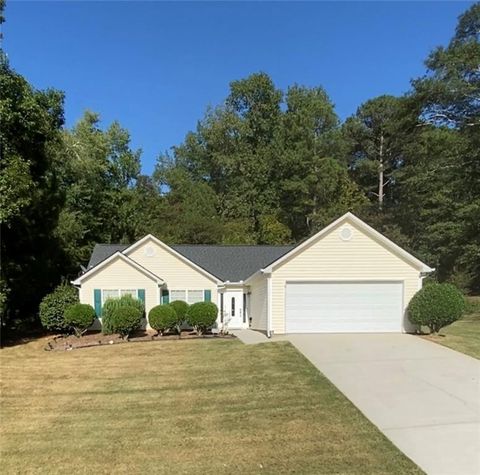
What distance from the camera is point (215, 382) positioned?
35.7ft

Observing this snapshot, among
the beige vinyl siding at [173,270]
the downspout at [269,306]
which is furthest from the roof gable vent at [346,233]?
the beige vinyl siding at [173,270]

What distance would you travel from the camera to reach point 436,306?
17.4 meters

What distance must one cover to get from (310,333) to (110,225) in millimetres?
23216

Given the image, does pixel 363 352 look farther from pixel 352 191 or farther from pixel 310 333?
pixel 352 191

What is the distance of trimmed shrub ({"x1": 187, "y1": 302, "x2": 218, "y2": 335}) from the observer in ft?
66.1

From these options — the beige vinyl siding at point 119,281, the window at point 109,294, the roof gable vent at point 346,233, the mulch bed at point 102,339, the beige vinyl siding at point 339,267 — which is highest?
the roof gable vent at point 346,233

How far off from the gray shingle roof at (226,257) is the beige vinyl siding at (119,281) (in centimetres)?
248

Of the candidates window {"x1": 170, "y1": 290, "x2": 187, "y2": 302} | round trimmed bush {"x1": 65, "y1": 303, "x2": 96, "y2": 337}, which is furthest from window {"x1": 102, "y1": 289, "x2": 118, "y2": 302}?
window {"x1": 170, "y1": 290, "x2": 187, "y2": 302}

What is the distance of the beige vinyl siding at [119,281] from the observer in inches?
885

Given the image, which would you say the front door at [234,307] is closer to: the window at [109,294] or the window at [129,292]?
the window at [129,292]

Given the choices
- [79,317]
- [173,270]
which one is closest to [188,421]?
[79,317]

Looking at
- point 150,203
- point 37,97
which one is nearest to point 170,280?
point 37,97

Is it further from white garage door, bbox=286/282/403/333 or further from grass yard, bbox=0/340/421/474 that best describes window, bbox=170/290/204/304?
grass yard, bbox=0/340/421/474

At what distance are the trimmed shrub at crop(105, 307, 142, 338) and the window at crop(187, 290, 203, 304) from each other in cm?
405
